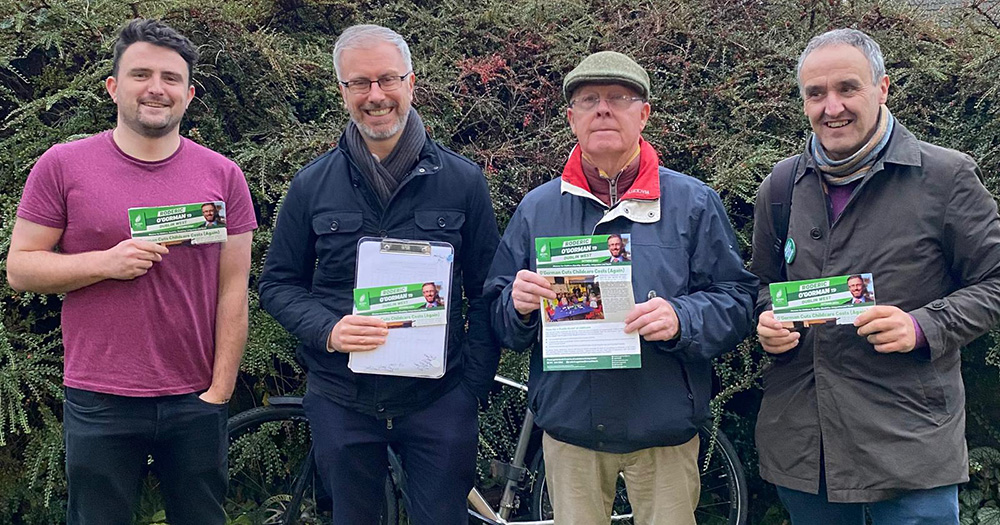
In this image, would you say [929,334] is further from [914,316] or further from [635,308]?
[635,308]

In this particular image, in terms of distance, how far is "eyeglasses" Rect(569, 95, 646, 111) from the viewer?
2.78 metres

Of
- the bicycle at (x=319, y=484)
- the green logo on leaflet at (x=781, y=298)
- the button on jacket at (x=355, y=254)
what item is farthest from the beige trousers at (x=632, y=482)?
the bicycle at (x=319, y=484)

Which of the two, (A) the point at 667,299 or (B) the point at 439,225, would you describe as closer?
(A) the point at 667,299

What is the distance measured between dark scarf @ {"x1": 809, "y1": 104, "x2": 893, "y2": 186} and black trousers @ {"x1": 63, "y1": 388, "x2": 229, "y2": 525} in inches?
93.7

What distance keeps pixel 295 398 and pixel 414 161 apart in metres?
1.48

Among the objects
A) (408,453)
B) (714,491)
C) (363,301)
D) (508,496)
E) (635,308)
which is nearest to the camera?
(635,308)

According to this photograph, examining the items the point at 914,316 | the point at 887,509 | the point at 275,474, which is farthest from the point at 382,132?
the point at 887,509

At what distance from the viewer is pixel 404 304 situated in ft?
9.39

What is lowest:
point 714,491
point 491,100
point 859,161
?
point 714,491

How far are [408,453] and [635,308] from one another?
42.3 inches

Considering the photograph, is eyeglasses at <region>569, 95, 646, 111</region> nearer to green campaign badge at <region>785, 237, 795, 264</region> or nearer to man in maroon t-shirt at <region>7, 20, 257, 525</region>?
green campaign badge at <region>785, 237, 795, 264</region>

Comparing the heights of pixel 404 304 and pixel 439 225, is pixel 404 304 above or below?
below

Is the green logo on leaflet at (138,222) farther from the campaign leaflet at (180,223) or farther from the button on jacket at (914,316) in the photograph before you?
the button on jacket at (914,316)

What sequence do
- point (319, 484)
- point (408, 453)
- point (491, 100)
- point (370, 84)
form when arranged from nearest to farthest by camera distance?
1. point (370, 84)
2. point (408, 453)
3. point (319, 484)
4. point (491, 100)
